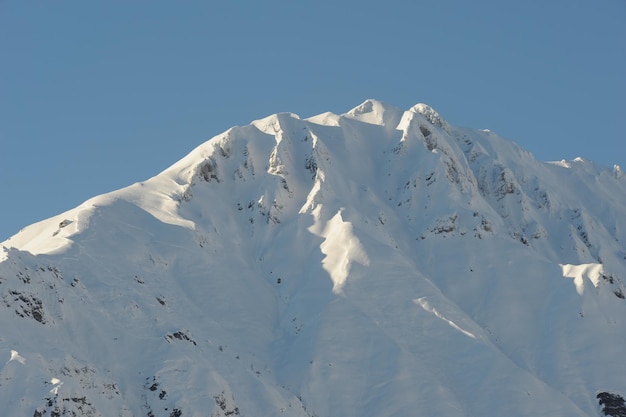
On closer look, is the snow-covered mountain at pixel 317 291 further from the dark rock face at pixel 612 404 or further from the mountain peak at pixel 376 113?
the mountain peak at pixel 376 113

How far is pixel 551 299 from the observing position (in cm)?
10562

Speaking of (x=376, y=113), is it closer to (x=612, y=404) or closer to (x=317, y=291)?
(x=317, y=291)

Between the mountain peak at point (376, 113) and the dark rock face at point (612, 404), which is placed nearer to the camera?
the dark rock face at point (612, 404)

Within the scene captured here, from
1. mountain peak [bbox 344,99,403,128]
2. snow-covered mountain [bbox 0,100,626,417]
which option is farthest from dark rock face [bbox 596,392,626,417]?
mountain peak [bbox 344,99,403,128]

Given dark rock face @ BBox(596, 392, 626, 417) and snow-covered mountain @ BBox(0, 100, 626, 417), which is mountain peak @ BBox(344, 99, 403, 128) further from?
dark rock face @ BBox(596, 392, 626, 417)

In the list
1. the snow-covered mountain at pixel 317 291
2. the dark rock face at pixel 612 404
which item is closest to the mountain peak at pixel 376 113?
the snow-covered mountain at pixel 317 291

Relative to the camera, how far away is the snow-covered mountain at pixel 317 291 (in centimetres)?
7925

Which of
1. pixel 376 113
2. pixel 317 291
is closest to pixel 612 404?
pixel 317 291

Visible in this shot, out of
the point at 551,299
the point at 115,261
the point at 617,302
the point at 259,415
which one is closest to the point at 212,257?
the point at 115,261

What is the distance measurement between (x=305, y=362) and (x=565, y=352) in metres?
27.5

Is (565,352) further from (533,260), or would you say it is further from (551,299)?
(533,260)

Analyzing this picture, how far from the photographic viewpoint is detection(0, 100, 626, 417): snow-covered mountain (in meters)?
79.2

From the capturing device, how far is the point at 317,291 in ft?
332

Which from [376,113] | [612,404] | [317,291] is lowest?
[612,404]
